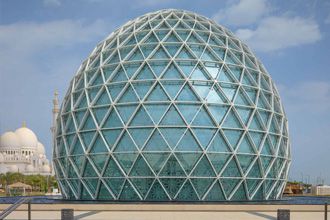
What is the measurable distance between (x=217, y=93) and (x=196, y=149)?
496cm

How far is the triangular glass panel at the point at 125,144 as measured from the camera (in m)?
34.0

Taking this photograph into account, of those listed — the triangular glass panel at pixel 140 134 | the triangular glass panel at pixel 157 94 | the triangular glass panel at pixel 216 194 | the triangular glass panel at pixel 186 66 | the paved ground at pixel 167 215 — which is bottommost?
the paved ground at pixel 167 215

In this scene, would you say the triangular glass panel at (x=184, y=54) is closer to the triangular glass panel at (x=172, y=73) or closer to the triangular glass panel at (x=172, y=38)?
the triangular glass panel at (x=172, y=73)

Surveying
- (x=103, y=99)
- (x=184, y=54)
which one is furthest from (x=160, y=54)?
(x=103, y=99)

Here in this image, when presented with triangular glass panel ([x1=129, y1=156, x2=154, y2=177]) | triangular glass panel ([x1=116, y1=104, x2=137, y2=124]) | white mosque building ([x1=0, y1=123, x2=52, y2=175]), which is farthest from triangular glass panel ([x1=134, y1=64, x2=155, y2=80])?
white mosque building ([x1=0, y1=123, x2=52, y2=175])

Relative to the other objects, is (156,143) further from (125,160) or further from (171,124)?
(125,160)

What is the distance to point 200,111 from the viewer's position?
112 ft

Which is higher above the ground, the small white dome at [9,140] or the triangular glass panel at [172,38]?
the small white dome at [9,140]

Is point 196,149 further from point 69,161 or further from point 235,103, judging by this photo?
point 69,161

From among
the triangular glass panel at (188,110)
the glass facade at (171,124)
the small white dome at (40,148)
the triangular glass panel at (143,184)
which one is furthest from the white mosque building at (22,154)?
the triangular glass panel at (188,110)

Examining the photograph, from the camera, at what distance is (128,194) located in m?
34.6

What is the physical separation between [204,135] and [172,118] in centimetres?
272

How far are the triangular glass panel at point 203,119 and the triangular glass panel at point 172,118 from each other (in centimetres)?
109

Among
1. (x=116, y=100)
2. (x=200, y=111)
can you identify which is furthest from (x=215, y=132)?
(x=116, y=100)
